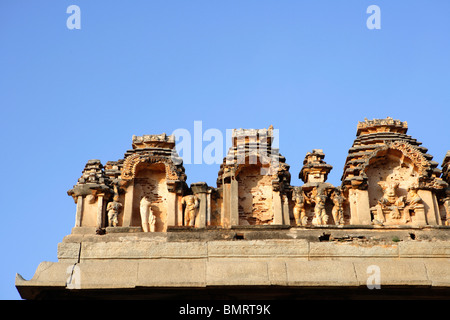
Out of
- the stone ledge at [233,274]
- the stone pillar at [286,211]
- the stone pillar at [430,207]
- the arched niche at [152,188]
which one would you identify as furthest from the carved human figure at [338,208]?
the arched niche at [152,188]

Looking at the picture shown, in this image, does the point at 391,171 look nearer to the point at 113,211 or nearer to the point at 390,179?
the point at 390,179

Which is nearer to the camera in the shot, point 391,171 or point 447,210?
point 447,210

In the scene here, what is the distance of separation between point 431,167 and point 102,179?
9.29 metres

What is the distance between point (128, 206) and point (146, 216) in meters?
0.61

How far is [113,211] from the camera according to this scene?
2658 cm

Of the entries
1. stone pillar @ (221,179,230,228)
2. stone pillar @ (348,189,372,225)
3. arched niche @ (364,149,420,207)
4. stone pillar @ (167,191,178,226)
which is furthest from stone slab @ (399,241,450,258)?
stone pillar @ (167,191,178,226)

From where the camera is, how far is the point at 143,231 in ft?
86.8

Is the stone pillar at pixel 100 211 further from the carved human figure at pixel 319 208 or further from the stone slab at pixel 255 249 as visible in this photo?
the carved human figure at pixel 319 208

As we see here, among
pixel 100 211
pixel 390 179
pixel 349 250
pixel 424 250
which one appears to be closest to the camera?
pixel 424 250

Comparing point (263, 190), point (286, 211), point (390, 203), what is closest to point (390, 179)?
point (390, 203)

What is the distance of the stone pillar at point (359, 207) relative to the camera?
26.5m
